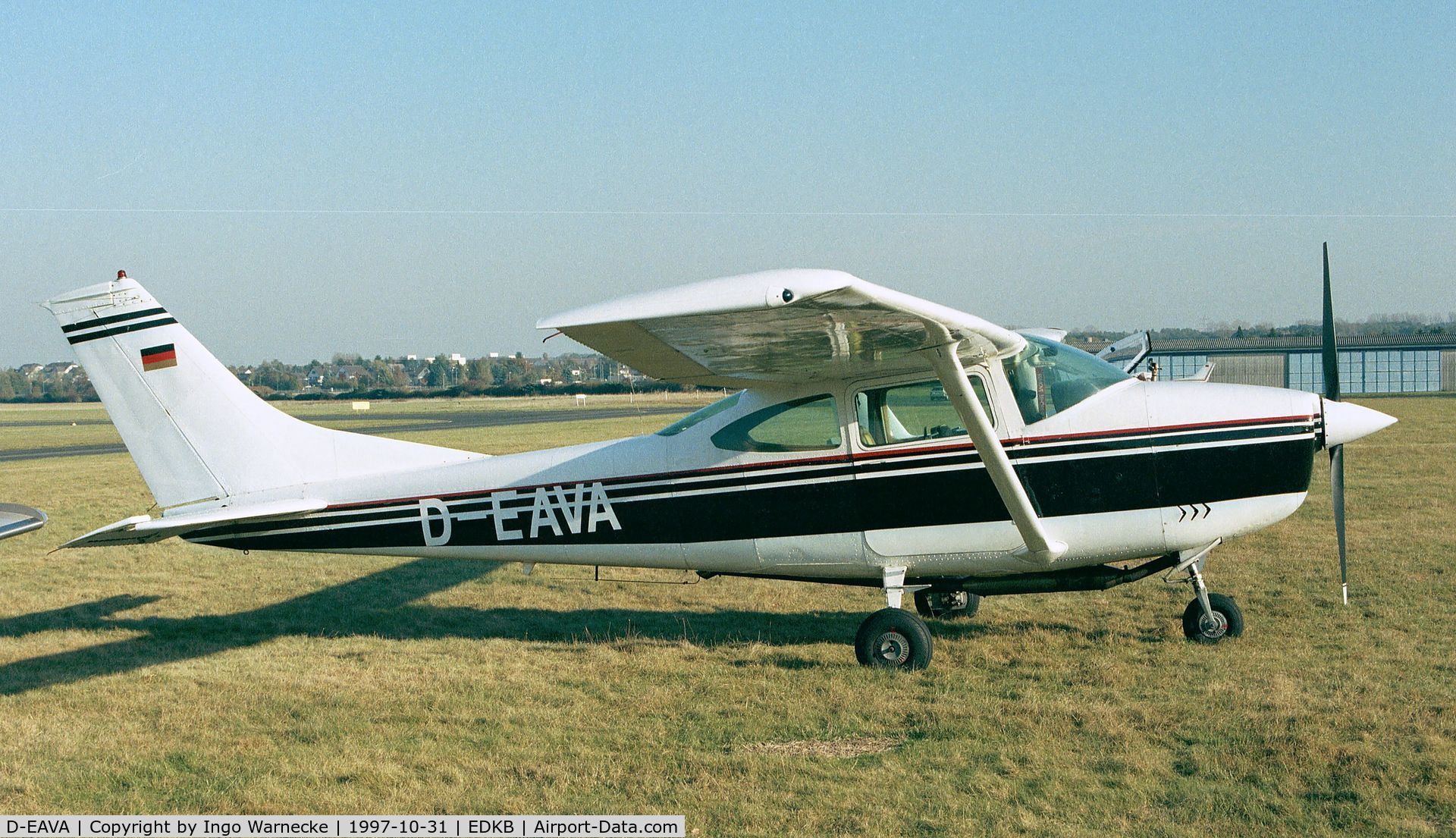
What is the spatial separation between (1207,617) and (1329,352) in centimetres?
263

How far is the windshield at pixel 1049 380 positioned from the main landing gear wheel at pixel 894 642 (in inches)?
60.7

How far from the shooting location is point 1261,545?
11477mm

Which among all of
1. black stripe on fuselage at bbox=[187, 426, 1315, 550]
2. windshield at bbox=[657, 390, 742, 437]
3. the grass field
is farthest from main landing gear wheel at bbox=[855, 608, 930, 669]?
windshield at bbox=[657, 390, 742, 437]

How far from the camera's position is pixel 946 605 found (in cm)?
836

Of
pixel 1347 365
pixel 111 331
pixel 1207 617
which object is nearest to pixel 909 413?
pixel 1207 617

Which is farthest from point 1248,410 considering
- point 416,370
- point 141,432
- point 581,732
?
point 416,370

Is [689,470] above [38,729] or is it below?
above

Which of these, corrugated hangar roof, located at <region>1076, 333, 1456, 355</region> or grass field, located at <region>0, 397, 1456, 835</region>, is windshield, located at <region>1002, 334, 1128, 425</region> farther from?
corrugated hangar roof, located at <region>1076, 333, 1456, 355</region>

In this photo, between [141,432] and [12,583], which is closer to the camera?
[141,432]

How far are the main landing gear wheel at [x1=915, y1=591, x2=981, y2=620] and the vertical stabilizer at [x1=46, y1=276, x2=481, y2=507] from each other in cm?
403

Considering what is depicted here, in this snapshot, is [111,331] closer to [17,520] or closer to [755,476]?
[17,520]

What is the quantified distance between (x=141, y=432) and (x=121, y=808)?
3.93 m

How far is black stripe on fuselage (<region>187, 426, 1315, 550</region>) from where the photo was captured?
A: 22.7 ft

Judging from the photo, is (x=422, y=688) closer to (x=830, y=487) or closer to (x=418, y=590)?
(x=830, y=487)
